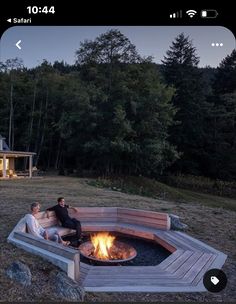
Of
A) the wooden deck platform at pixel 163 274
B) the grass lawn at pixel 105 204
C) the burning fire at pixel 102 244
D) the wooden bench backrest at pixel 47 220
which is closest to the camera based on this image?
the grass lawn at pixel 105 204

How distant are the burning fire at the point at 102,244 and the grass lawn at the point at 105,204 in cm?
127

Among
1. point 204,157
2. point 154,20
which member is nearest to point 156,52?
point 154,20

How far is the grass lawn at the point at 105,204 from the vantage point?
453 cm

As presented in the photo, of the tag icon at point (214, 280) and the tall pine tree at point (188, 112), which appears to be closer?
the tag icon at point (214, 280)

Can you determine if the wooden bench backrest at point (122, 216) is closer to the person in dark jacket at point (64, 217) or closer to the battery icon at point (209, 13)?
the person in dark jacket at point (64, 217)

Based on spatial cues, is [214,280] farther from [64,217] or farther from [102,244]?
[64,217]

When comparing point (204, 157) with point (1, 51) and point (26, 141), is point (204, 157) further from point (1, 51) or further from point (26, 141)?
point (1, 51)

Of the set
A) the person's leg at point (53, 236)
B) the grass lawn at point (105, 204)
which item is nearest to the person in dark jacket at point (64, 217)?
the grass lawn at point (105, 204)

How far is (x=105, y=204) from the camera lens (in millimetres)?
11375

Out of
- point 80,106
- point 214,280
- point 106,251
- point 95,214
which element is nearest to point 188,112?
point 95,214

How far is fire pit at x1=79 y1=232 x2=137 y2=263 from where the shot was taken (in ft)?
23.5

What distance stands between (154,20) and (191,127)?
19.4 metres

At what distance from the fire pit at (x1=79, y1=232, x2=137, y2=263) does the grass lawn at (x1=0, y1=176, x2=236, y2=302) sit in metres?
1.39

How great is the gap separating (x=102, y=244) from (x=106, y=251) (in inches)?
19.2
